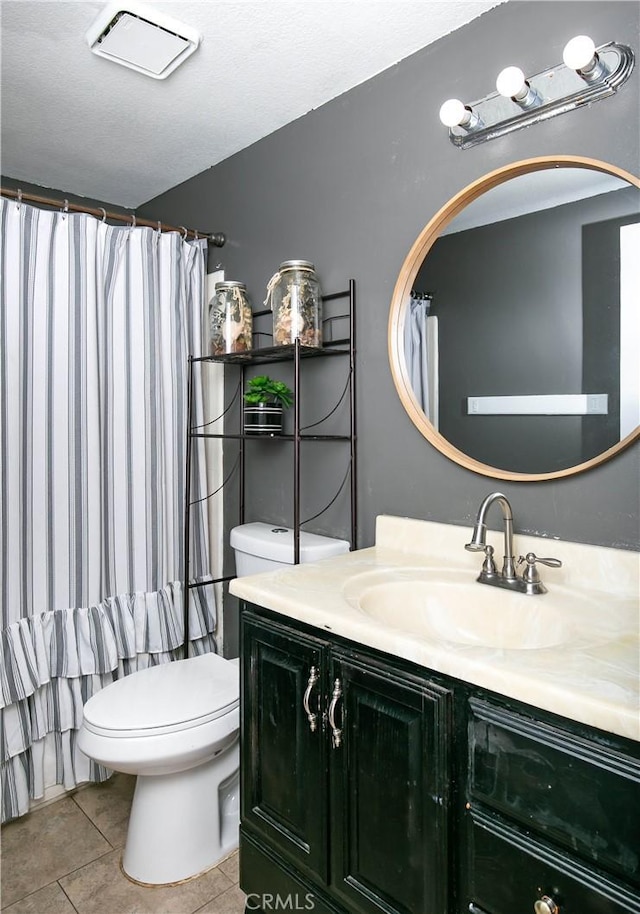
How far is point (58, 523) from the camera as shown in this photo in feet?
6.63

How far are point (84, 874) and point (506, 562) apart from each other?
151 cm

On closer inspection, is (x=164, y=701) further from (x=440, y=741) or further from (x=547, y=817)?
(x=547, y=817)

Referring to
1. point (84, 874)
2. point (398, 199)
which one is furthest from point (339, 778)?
point (398, 199)

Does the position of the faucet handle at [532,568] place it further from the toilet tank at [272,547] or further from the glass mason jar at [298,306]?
the glass mason jar at [298,306]

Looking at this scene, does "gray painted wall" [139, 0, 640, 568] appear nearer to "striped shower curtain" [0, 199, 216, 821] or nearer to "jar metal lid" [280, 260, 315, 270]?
"jar metal lid" [280, 260, 315, 270]

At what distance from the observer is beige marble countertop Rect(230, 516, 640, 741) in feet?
2.73

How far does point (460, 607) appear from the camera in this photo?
1.37 m

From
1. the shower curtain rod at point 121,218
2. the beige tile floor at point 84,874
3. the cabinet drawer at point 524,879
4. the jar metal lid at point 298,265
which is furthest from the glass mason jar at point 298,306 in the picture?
the beige tile floor at point 84,874

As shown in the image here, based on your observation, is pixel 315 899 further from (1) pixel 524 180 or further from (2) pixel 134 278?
(2) pixel 134 278

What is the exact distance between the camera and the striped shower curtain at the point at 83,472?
193 cm

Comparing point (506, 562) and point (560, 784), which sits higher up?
point (506, 562)

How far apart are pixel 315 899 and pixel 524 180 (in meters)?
1.70

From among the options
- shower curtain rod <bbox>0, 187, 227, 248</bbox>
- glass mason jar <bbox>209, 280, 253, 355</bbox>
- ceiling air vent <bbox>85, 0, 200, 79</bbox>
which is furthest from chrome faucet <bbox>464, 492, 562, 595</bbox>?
shower curtain rod <bbox>0, 187, 227, 248</bbox>

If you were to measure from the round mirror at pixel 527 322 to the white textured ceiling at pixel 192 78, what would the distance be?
1.76ft
